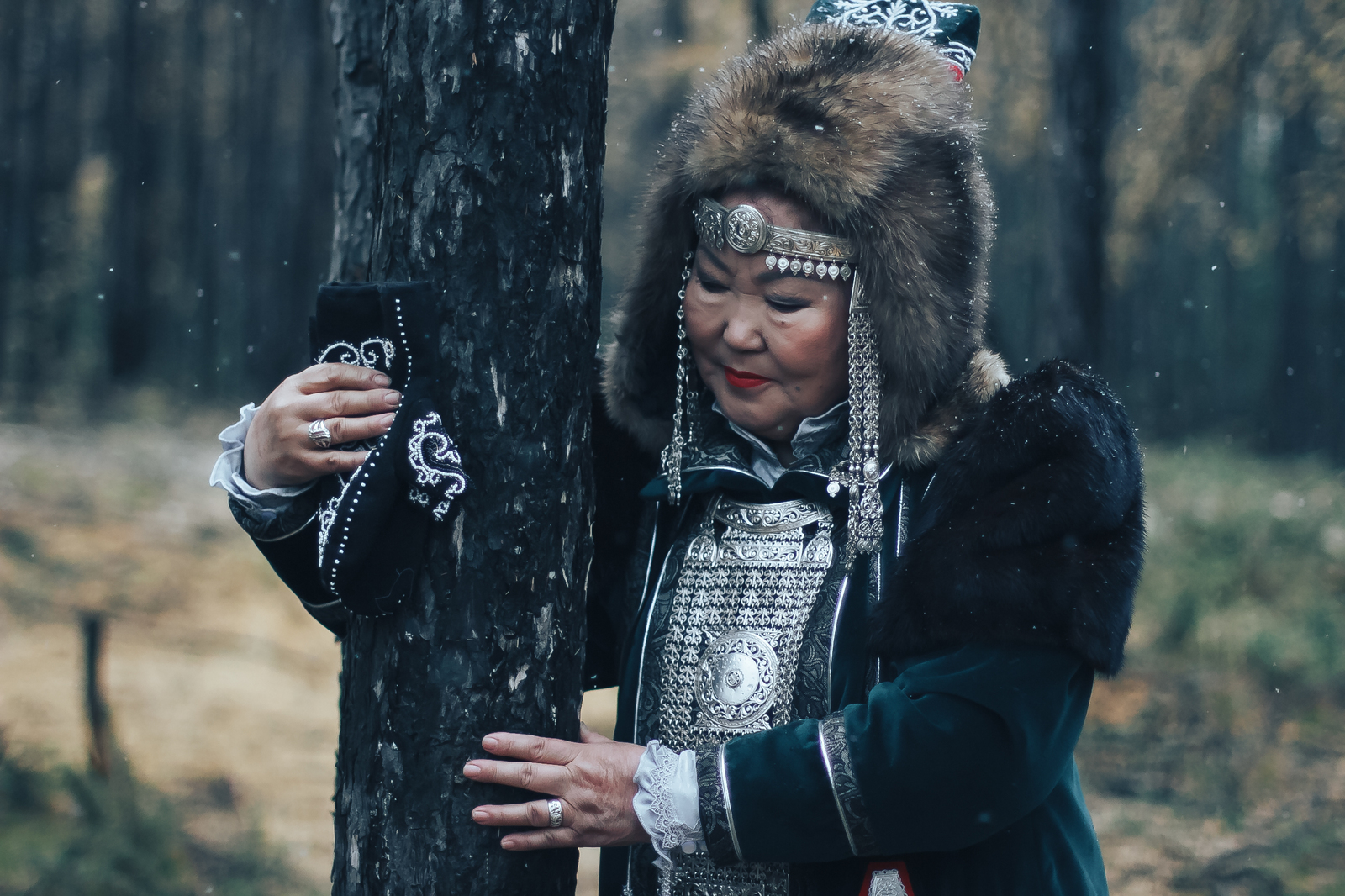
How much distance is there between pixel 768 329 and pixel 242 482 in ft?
3.28

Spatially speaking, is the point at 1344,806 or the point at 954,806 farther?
the point at 1344,806

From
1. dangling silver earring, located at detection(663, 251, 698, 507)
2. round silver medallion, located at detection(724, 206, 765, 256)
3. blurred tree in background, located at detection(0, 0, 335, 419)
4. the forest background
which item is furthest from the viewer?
blurred tree in background, located at detection(0, 0, 335, 419)

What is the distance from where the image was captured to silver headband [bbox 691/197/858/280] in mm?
2018

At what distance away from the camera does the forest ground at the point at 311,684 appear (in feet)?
17.3

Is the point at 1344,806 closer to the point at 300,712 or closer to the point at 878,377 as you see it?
the point at 878,377

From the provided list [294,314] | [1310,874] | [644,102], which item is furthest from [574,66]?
[644,102]

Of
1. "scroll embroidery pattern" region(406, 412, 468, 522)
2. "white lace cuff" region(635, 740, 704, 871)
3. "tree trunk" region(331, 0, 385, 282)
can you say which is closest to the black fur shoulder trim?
"white lace cuff" region(635, 740, 704, 871)

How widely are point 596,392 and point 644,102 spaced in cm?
1588

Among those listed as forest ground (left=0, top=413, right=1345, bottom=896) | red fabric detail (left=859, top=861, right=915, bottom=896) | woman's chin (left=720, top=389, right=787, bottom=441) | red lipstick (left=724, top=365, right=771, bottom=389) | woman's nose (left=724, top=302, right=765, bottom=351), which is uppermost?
woman's nose (left=724, top=302, right=765, bottom=351)

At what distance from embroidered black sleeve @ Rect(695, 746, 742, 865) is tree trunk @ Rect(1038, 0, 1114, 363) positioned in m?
5.61

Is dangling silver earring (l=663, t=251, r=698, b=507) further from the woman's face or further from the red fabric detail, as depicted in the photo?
the red fabric detail

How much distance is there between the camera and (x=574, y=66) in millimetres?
1862

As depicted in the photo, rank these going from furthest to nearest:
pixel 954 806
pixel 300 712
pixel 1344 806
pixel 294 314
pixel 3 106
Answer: pixel 3 106 < pixel 294 314 < pixel 300 712 < pixel 1344 806 < pixel 954 806

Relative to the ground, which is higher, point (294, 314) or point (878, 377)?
point (294, 314)
